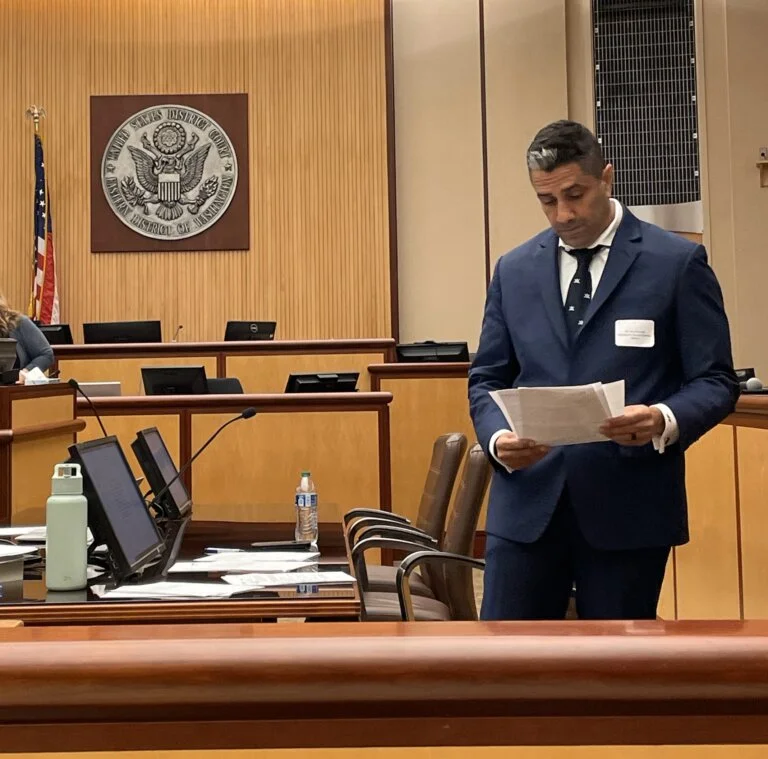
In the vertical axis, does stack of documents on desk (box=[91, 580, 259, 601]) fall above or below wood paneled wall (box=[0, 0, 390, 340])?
below

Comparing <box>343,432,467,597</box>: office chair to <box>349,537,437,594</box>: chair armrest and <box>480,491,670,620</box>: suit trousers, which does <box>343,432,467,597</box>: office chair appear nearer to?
<box>349,537,437,594</box>: chair armrest

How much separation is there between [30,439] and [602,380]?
111 inches

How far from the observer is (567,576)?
A: 6.22 feet

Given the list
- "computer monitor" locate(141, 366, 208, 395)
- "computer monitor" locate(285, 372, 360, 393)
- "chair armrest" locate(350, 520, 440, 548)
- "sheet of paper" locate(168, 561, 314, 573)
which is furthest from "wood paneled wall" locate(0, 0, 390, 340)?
"sheet of paper" locate(168, 561, 314, 573)

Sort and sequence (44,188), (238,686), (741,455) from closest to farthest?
(238,686) < (741,455) < (44,188)

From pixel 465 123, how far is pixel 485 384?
8.10 m

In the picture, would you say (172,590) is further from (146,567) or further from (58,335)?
(58,335)

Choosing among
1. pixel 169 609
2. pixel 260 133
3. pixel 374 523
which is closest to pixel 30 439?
pixel 374 523

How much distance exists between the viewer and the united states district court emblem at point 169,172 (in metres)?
9.77

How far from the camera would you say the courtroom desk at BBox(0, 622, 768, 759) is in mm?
631

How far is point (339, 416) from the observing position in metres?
4.80

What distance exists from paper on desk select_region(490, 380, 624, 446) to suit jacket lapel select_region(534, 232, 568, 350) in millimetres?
192

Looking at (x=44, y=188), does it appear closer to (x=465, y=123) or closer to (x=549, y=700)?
(x=465, y=123)

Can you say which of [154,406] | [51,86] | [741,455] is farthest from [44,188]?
[741,455]
